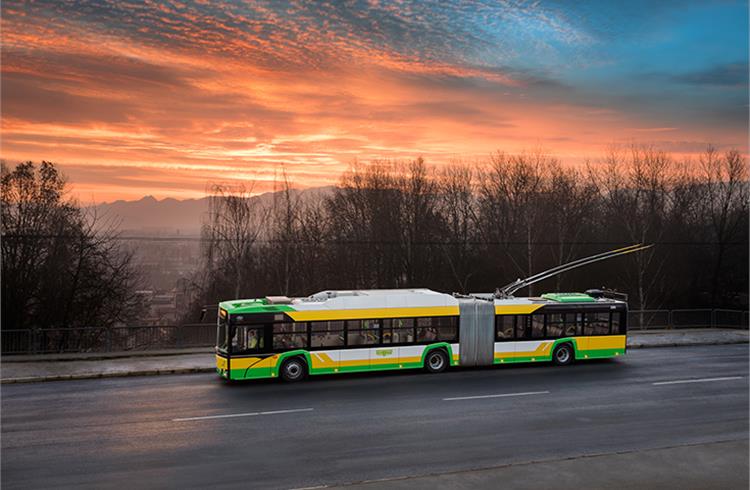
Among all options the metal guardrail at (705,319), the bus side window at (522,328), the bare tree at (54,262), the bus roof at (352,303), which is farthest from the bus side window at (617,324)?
the bare tree at (54,262)

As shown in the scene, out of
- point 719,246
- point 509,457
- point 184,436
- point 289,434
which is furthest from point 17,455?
point 719,246

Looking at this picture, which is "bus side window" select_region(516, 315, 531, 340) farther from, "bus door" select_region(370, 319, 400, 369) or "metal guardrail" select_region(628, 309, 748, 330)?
"metal guardrail" select_region(628, 309, 748, 330)

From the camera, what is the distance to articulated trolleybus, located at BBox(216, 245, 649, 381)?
22594 millimetres

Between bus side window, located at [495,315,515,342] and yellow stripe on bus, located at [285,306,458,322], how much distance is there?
1757mm

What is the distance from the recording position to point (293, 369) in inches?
901

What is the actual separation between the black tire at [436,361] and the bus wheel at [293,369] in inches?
181

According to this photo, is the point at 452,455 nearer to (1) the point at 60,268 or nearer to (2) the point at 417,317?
(2) the point at 417,317

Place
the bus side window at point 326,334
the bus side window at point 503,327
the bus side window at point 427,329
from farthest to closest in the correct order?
the bus side window at point 503,327, the bus side window at point 427,329, the bus side window at point 326,334

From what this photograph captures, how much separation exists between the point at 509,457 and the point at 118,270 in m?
31.0

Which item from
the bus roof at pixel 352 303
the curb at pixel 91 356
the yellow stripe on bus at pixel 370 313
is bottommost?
the curb at pixel 91 356

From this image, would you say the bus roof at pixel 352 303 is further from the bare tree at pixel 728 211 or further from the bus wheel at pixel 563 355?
the bare tree at pixel 728 211

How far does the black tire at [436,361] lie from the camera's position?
80.7 feet

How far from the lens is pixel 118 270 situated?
130ft

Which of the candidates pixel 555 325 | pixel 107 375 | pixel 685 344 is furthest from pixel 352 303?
pixel 685 344
